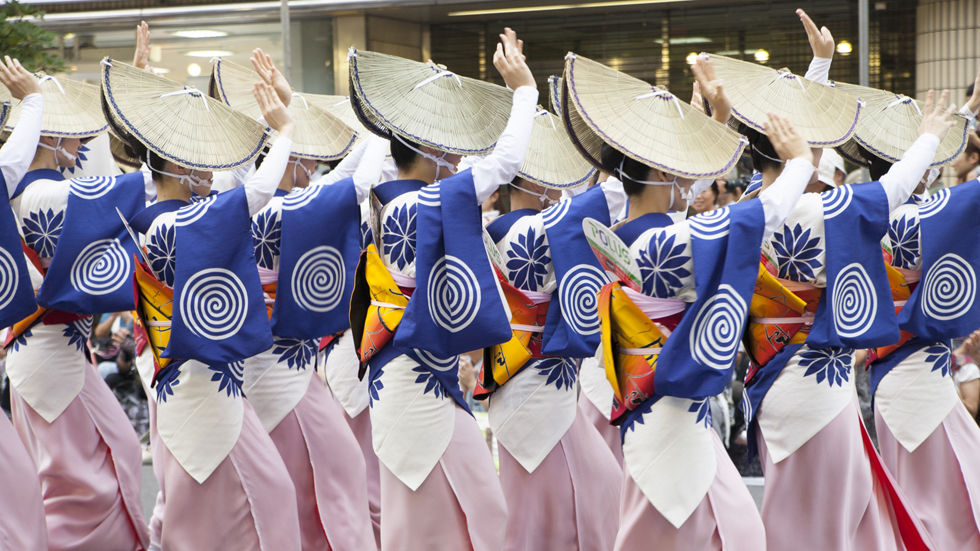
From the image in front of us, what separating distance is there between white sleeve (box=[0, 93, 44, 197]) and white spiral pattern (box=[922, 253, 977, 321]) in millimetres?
3182

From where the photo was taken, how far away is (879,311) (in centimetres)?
372

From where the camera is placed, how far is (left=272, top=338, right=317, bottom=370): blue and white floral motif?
173 inches

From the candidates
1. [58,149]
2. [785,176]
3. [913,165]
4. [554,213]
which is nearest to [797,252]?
[785,176]

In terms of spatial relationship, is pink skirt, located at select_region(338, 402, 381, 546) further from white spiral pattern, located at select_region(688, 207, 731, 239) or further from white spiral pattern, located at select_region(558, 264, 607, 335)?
white spiral pattern, located at select_region(688, 207, 731, 239)

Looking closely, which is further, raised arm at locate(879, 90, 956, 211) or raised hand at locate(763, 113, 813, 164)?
raised arm at locate(879, 90, 956, 211)

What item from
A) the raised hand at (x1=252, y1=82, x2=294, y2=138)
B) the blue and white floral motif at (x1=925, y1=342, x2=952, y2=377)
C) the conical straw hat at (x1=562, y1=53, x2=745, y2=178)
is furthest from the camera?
Result: the blue and white floral motif at (x1=925, y1=342, x2=952, y2=377)

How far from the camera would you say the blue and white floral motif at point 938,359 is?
14.1 feet

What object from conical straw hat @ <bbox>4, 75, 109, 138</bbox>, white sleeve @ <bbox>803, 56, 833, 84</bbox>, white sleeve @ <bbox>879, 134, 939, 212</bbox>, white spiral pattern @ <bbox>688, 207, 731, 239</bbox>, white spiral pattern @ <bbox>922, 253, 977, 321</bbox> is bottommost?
white spiral pattern @ <bbox>922, 253, 977, 321</bbox>

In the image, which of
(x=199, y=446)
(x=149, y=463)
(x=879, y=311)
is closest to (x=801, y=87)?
(x=879, y=311)

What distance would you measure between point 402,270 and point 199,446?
863 millimetres

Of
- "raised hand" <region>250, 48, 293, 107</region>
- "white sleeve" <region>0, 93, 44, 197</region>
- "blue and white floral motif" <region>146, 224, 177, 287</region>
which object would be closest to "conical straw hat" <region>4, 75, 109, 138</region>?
"white sleeve" <region>0, 93, 44, 197</region>

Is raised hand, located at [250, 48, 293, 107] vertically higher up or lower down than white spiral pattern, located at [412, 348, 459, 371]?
higher up

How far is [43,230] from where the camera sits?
4.61 metres

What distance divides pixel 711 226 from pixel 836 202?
55cm
